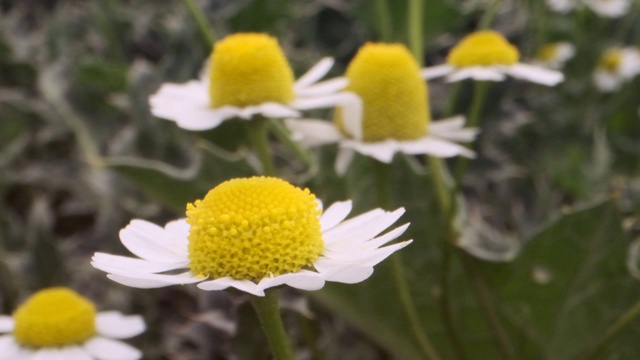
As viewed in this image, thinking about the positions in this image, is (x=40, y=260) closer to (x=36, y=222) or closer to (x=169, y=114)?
(x=36, y=222)

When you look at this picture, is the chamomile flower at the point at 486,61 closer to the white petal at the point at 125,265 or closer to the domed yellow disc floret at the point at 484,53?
the domed yellow disc floret at the point at 484,53

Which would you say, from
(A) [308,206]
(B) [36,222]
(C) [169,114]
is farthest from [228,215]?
(B) [36,222]

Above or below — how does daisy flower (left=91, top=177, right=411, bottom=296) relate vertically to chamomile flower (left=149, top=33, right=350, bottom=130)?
below

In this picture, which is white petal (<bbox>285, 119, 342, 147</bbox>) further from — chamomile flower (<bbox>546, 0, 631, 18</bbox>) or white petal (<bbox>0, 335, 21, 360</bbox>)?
chamomile flower (<bbox>546, 0, 631, 18</bbox>)

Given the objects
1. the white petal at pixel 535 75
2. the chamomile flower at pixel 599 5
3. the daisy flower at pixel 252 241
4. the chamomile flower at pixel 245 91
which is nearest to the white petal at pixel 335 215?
the daisy flower at pixel 252 241

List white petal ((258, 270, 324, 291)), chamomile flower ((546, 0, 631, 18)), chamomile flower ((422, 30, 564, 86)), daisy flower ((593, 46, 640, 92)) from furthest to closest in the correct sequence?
daisy flower ((593, 46, 640, 92))
chamomile flower ((546, 0, 631, 18))
chamomile flower ((422, 30, 564, 86))
white petal ((258, 270, 324, 291))

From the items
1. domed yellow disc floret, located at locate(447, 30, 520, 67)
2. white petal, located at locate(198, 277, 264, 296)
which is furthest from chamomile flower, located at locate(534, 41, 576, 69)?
white petal, located at locate(198, 277, 264, 296)

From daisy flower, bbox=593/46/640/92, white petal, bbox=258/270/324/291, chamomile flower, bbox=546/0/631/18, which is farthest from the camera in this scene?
daisy flower, bbox=593/46/640/92
